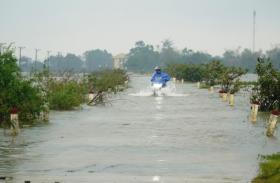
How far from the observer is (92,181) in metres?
12.7

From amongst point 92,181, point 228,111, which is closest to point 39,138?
point 92,181

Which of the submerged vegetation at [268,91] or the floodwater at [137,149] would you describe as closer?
the floodwater at [137,149]

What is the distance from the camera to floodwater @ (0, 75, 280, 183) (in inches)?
539

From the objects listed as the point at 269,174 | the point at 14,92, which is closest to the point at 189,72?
the point at 14,92

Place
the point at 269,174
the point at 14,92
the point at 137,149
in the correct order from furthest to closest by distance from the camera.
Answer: the point at 14,92
the point at 137,149
the point at 269,174

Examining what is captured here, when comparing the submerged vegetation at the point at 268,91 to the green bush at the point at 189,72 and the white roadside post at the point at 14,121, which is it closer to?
the white roadside post at the point at 14,121

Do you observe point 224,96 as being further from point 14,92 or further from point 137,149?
point 137,149

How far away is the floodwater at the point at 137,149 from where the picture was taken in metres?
13.7

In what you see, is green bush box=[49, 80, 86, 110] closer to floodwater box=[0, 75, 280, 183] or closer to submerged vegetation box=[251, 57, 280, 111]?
floodwater box=[0, 75, 280, 183]

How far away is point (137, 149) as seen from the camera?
18.4 m

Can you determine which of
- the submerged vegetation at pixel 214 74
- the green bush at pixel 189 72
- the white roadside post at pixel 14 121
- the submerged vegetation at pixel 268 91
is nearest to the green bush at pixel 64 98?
the submerged vegetation at pixel 268 91

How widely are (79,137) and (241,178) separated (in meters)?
9.45

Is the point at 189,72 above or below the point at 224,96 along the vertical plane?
above

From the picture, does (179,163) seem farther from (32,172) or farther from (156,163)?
(32,172)
